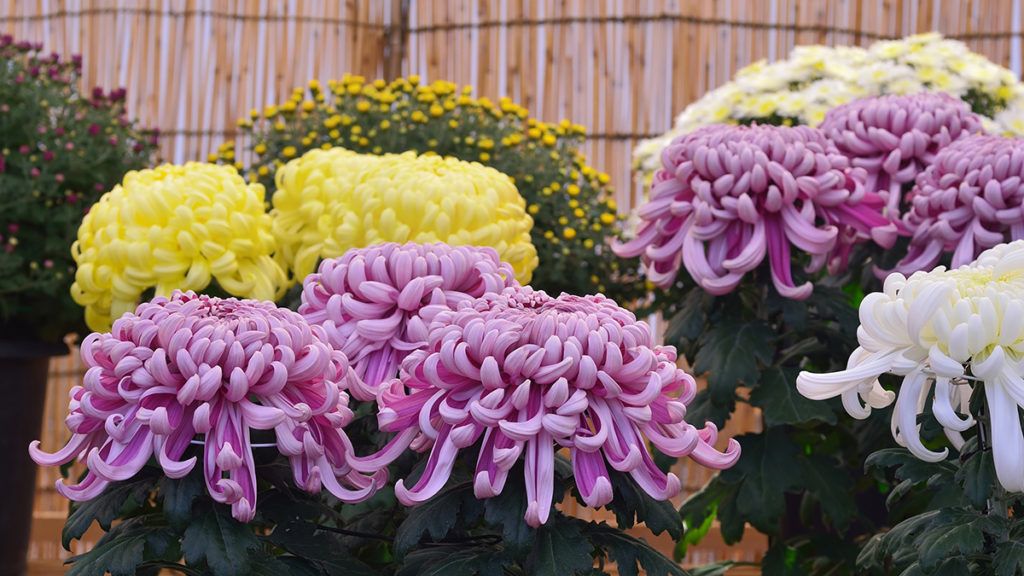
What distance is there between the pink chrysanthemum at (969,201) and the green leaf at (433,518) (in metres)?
0.60

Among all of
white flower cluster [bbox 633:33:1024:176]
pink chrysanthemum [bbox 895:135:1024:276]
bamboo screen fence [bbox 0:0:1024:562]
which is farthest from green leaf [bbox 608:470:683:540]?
bamboo screen fence [bbox 0:0:1024:562]

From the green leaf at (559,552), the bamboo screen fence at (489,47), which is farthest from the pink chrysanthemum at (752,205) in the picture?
the bamboo screen fence at (489,47)

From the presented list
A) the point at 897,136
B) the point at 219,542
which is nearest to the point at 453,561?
the point at 219,542

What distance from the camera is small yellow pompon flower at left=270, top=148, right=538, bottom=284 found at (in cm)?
115

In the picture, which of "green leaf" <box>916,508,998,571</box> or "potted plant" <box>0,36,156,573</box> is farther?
"potted plant" <box>0,36,156,573</box>

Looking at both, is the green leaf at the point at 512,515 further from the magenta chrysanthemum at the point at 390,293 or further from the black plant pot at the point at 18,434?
the black plant pot at the point at 18,434

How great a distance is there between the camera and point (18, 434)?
70.7 inches

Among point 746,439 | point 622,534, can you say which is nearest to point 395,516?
point 622,534

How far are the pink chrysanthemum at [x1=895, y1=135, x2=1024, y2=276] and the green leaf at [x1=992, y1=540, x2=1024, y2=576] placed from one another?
0.41 metres

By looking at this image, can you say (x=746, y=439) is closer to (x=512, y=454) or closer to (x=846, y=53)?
(x=512, y=454)

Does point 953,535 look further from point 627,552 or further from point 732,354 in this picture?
point 732,354

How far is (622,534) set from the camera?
0.82m

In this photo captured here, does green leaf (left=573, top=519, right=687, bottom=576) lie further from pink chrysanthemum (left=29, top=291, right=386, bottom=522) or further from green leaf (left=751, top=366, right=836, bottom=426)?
green leaf (left=751, top=366, right=836, bottom=426)

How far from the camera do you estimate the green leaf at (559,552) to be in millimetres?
746
